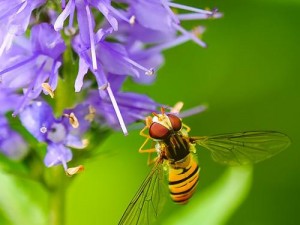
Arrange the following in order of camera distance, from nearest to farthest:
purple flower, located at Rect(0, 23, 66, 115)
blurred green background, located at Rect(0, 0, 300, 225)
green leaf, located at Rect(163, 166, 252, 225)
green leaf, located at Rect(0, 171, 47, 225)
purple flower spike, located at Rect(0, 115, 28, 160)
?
purple flower, located at Rect(0, 23, 66, 115)
purple flower spike, located at Rect(0, 115, 28, 160)
green leaf, located at Rect(0, 171, 47, 225)
green leaf, located at Rect(163, 166, 252, 225)
blurred green background, located at Rect(0, 0, 300, 225)

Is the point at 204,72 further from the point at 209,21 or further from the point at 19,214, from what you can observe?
the point at 19,214

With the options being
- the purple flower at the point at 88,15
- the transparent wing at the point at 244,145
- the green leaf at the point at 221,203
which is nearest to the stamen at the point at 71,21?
the purple flower at the point at 88,15

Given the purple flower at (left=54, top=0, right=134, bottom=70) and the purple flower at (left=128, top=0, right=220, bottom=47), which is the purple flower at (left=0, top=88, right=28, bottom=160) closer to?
the purple flower at (left=54, top=0, right=134, bottom=70)

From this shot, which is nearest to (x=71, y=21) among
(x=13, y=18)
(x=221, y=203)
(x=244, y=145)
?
(x=13, y=18)

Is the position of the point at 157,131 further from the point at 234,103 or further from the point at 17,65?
the point at 234,103

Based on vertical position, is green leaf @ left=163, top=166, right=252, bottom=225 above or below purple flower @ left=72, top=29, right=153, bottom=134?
below

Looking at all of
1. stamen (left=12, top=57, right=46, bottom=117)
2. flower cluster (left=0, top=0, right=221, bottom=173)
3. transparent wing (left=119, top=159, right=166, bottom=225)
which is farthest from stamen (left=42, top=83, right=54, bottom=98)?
transparent wing (left=119, top=159, right=166, bottom=225)

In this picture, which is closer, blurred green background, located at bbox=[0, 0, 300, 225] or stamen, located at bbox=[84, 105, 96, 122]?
stamen, located at bbox=[84, 105, 96, 122]
